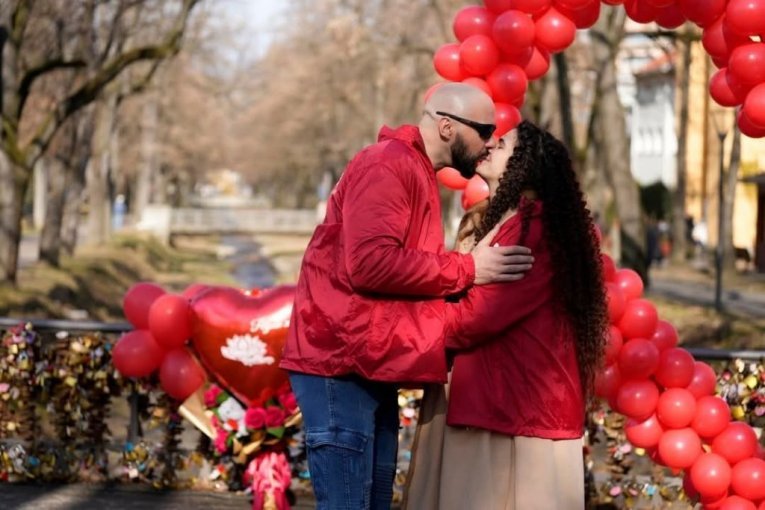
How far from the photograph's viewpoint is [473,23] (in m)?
7.39

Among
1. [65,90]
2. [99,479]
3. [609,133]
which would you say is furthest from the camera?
[65,90]

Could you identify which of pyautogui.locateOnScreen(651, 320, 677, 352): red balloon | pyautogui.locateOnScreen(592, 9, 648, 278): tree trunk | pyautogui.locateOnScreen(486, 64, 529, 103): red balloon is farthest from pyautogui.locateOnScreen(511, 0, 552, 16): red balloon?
pyautogui.locateOnScreen(592, 9, 648, 278): tree trunk

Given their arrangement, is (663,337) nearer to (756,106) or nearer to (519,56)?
(756,106)

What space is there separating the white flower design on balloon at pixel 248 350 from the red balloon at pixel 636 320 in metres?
1.81

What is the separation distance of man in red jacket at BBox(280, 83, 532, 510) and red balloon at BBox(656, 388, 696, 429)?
7.76 feet

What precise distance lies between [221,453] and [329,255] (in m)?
2.98

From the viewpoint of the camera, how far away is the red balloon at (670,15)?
23.1 feet

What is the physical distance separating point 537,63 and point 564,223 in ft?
10.7

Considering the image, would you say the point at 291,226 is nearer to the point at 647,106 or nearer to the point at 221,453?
the point at 647,106

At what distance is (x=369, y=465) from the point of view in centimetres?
449

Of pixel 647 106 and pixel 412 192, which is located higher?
pixel 647 106

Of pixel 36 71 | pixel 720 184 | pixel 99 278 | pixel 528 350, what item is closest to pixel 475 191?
pixel 528 350

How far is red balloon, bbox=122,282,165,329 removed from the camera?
716 centimetres

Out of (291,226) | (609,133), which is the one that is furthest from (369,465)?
(291,226)
